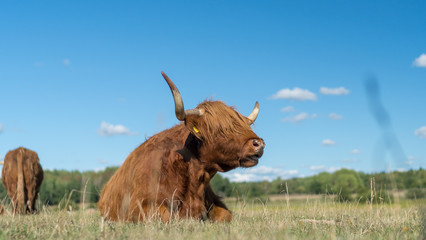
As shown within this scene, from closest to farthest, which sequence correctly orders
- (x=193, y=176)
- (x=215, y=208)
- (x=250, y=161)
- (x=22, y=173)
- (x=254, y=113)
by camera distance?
(x=250, y=161)
(x=193, y=176)
(x=215, y=208)
(x=254, y=113)
(x=22, y=173)

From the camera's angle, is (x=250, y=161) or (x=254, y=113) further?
(x=254, y=113)

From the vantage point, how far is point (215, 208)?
750 centimetres

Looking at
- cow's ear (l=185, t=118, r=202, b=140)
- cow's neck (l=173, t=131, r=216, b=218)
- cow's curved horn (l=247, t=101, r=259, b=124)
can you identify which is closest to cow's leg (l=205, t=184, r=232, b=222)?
cow's neck (l=173, t=131, r=216, b=218)

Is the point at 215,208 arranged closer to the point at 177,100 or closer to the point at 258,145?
the point at 258,145

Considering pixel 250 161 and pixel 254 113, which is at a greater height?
pixel 254 113

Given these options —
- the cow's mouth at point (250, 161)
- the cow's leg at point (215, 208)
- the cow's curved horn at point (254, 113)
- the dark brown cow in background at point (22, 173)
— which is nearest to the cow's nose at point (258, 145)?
the cow's mouth at point (250, 161)

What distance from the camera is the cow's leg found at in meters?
7.22

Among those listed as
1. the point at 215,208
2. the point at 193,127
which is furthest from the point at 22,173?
the point at 193,127

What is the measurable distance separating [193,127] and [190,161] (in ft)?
1.86

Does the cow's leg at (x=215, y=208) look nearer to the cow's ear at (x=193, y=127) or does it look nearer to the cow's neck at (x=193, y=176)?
the cow's neck at (x=193, y=176)

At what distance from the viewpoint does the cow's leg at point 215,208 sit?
722 centimetres

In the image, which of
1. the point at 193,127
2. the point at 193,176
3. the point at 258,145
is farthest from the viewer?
the point at 193,176

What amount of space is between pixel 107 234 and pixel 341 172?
3663 cm

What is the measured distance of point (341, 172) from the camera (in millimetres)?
38531
